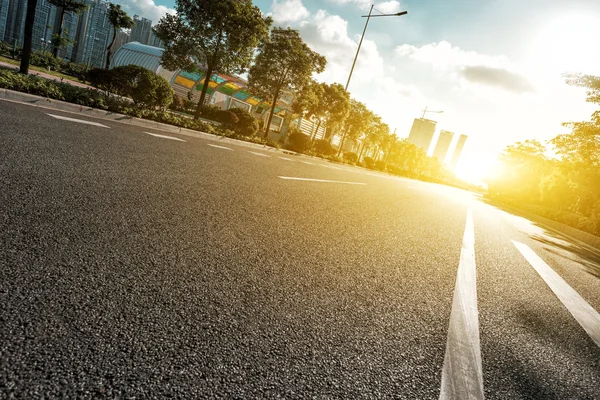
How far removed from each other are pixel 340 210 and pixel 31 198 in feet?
10.8

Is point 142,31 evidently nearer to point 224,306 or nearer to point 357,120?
point 357,120

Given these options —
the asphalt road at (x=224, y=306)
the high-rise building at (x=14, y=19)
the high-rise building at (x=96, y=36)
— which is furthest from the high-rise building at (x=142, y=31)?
the asphalt road at (x=224, y=306)

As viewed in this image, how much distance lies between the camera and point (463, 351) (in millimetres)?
1500

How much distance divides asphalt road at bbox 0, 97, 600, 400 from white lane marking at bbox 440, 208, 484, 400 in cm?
4

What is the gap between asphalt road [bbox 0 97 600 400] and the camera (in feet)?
3.17

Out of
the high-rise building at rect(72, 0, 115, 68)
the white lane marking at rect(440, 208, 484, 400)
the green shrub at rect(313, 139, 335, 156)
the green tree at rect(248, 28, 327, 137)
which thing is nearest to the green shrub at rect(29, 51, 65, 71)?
the green tree at rect(248, 28, 327, 137)

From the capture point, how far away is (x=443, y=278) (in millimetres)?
2547

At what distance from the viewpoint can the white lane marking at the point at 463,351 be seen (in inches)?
47.4

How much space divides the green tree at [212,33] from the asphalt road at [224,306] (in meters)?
17.2

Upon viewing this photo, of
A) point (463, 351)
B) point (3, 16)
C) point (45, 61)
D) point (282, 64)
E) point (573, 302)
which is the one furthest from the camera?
point (3, 16)

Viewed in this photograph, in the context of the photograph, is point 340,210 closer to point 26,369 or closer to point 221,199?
point 221,199

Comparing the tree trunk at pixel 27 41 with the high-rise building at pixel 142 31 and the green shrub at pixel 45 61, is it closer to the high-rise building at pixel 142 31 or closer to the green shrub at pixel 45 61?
the green shrub at pixel 45 61

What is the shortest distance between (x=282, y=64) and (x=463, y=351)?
2328 centimetres

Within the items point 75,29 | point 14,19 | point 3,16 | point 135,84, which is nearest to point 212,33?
point 135,84
